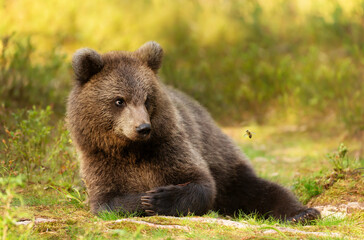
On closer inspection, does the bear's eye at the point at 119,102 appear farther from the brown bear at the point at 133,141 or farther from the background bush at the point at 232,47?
the background bush at the point at 232,47

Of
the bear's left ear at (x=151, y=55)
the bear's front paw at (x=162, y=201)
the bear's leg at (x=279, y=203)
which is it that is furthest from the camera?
the bear's leg at (x=279, y=203)

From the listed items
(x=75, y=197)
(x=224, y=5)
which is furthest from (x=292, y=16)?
(x=75, y=197)

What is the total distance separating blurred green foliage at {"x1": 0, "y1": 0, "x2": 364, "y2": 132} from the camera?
419 inches

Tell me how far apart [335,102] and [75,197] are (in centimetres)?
708

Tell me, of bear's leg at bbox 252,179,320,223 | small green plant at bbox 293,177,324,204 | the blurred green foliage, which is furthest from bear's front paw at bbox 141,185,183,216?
the blurred green foliage

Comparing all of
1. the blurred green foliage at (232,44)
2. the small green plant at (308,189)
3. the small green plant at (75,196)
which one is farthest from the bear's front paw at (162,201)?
the blurred green foliage at (232,44)

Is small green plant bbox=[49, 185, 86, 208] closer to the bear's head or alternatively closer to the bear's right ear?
the bear's head

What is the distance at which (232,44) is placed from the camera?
1262 centimetres

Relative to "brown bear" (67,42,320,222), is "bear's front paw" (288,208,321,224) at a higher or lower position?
lower

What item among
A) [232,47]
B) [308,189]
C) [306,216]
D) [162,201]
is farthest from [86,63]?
[232,47]

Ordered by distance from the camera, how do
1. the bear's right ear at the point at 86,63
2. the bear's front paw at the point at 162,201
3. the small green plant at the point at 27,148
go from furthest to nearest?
the small green plant at the point at 27,148 → the bear's right ear at the point at 86,63 → the bear's front paw at the point at 162,201

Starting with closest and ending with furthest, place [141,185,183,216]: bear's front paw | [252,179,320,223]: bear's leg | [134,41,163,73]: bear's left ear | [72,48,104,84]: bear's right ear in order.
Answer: [141,185,183,216]: bear's front paw → [72,48,104,84]: bear's right ear → [134,41,163,73]: bear's left ear → [252,179,320,223]: bear's leg

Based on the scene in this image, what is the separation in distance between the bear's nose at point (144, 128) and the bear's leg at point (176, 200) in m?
0.61

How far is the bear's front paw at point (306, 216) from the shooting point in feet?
16.6
